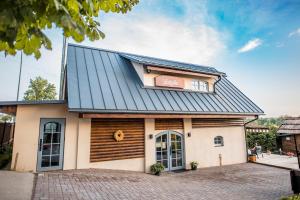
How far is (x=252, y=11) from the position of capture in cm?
1300

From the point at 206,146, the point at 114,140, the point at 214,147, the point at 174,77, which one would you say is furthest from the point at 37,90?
the point at 214,147

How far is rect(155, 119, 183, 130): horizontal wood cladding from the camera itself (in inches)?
415

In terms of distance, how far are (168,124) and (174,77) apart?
3.08 metres

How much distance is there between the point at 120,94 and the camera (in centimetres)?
971

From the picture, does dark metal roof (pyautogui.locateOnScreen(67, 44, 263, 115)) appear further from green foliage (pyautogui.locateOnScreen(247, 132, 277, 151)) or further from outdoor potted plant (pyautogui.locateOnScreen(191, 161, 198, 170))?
green foliage (pyautogui.locateOnScreen(247, 132, 277, 151))

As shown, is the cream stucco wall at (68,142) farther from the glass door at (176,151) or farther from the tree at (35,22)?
the tree at (35,22)

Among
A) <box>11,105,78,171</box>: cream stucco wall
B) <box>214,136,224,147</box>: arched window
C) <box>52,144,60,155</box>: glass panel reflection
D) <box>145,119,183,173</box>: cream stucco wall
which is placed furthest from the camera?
<box>214,136,224,147</box>: arched window

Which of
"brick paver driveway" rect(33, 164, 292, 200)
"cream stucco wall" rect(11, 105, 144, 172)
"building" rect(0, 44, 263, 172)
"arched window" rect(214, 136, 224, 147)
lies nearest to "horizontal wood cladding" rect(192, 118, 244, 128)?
"building" rect(0, 44, 263, 172)

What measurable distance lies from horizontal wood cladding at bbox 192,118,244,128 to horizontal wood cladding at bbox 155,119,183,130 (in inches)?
37.9

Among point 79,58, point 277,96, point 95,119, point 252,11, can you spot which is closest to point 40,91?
point 79,58

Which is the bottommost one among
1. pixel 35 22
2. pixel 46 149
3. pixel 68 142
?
pixel 46 149

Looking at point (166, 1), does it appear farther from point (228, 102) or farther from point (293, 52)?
point (293, 52)

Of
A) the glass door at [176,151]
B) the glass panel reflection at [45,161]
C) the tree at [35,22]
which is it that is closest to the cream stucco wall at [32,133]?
the glass panel reflection at [45,161]

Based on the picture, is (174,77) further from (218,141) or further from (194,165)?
(194,165)
